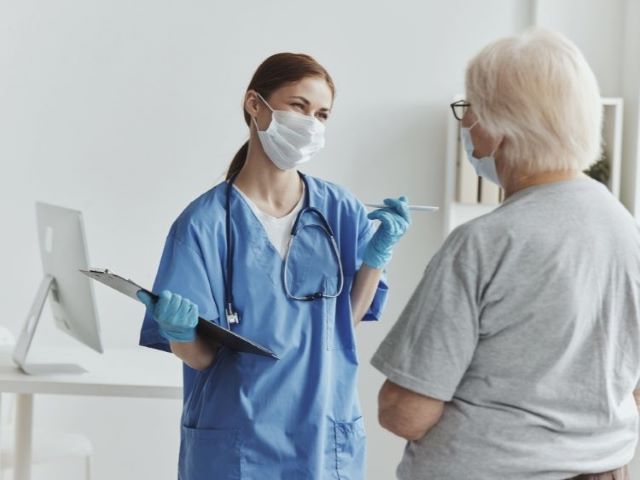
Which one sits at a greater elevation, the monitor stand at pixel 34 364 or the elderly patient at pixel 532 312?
the elderly patient at pixel 532 312

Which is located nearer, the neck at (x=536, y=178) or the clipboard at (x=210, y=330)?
the neck at (x=536, y=178)

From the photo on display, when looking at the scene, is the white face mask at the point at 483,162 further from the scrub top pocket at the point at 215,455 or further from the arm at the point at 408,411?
the scrub top pocket at the point at 215,455

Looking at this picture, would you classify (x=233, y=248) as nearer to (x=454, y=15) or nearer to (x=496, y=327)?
(x=496, y=327)

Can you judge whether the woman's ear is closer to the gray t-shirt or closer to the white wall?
the gray t-shirt

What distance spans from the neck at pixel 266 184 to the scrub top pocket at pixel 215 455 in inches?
17.7

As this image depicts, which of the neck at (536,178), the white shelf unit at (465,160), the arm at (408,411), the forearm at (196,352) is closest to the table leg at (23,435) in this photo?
the forearm at (196,352)

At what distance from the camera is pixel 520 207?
1263mm

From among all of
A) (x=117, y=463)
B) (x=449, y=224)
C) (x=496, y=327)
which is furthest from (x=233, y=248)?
(x=117, y=463)

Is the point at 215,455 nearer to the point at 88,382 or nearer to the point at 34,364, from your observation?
the point at 88,382

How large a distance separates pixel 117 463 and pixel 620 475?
235 centimetres

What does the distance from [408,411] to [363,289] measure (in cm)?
73

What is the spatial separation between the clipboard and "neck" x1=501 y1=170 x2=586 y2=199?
598 mm

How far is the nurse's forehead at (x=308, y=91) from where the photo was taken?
1.97m

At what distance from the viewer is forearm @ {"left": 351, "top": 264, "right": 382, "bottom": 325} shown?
78.8 inches
